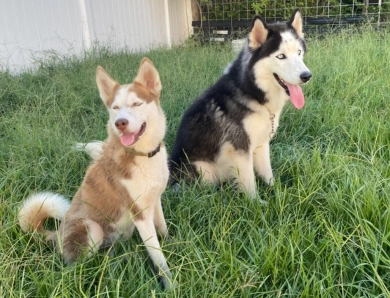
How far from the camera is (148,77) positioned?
1.83 meters

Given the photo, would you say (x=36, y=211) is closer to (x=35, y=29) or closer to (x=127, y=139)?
(x=127, y=139)

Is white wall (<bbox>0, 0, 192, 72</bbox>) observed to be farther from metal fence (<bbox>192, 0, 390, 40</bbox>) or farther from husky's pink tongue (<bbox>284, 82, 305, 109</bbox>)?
husky's pink tongue (<bbox>284, 82, 305, 109</bbox>)

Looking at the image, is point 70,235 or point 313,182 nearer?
point 70,235

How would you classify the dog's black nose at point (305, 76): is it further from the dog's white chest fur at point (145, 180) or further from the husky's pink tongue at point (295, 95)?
the dog's white chest fur at point (145, 180)

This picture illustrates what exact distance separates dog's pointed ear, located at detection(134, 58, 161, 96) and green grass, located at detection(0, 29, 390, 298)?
0.75 meters

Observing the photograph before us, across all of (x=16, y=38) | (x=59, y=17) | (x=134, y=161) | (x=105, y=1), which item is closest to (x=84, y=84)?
(x=16, y=38)

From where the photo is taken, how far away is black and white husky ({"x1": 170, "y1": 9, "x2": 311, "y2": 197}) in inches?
86.7

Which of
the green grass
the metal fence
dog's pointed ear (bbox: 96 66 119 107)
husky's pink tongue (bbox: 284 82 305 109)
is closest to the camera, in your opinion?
the green grass

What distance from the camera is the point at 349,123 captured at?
2791 millimetres

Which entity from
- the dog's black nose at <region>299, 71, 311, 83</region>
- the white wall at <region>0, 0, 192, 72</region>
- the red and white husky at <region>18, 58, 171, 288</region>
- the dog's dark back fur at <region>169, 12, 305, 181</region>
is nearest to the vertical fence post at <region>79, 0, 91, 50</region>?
the white wall at <region>0, 0, 192, 72</region>

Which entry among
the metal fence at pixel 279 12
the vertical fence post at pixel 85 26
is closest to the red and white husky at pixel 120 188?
the vertical fence post at pixel 85 26

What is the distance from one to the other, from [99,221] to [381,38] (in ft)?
17.8

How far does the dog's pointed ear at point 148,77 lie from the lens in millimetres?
1769

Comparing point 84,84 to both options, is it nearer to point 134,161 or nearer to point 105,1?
point 134,161
